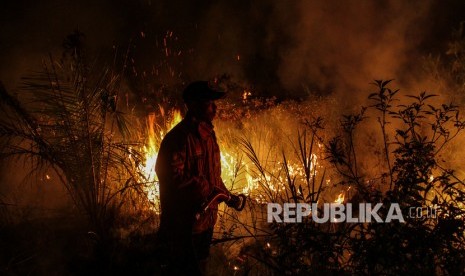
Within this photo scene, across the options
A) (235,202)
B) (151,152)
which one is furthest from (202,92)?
(151,152)

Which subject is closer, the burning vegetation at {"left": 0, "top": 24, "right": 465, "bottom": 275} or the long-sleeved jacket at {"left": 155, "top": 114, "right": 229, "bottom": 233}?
the burning vegetation at {"left": 0, "top": 24, "right": 465, "bottom": 275}

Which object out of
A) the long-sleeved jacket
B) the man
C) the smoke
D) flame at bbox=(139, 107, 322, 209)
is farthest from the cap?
the smoke

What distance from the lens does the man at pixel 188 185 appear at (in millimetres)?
Answer: 3656

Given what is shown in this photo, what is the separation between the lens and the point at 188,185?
3719mm

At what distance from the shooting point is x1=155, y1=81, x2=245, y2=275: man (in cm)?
366

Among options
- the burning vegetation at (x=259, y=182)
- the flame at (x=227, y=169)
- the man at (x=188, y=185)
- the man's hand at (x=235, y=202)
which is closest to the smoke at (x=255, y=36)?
the burning vegetation at (x=259, y=182)

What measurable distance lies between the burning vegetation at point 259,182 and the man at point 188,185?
194 millimetres

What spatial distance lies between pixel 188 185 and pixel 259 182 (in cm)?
56

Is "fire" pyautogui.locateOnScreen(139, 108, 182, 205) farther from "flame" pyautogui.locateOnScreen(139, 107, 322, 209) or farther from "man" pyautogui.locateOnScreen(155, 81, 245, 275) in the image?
"man" pyautogui.locateOnScreen(155, 81, 245, 275)

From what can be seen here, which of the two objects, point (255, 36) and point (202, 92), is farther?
point (255, 36)

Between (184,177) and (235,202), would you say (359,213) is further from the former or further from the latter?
(184,177)

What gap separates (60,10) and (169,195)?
7998 millimetres

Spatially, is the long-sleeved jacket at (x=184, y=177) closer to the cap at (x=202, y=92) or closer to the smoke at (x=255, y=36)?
the cap at (x=202, y=92)

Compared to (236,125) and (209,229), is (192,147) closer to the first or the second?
(209,229)
